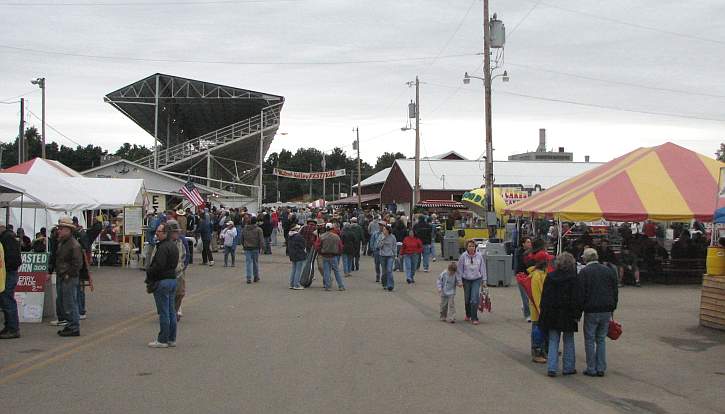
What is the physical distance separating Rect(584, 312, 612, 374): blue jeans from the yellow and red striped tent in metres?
9.68

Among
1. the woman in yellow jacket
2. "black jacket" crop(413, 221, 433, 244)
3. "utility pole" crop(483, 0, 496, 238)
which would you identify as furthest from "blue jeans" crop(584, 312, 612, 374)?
"utility pole" crop(483, 0, 496, 238)

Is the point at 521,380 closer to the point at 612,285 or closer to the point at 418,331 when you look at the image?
the point at 612,285

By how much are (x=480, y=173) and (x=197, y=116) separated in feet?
76.2

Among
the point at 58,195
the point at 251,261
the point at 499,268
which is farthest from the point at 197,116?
the point at 499,268

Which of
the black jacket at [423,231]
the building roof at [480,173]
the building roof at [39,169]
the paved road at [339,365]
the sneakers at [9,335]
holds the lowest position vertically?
the paved road at [339,365]

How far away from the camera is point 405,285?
19109 millimetres

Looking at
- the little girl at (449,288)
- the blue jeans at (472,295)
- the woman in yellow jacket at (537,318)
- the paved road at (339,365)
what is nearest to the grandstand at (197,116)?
the paved road at (339,365)

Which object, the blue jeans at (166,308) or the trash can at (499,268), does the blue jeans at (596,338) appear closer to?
the blue jeans at (166,308)

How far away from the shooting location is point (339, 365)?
345 inches

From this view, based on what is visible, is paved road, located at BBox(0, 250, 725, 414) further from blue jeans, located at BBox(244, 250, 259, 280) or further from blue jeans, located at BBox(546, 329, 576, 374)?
blue jeans, located at BBox(244, 250, 259, 280)

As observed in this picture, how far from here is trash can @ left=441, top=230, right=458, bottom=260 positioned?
28359 millimetres

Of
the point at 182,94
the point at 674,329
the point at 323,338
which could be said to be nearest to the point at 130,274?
the point at 323,338

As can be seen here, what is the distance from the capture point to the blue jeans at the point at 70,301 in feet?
34.3

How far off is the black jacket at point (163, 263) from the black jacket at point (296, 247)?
293 inches
